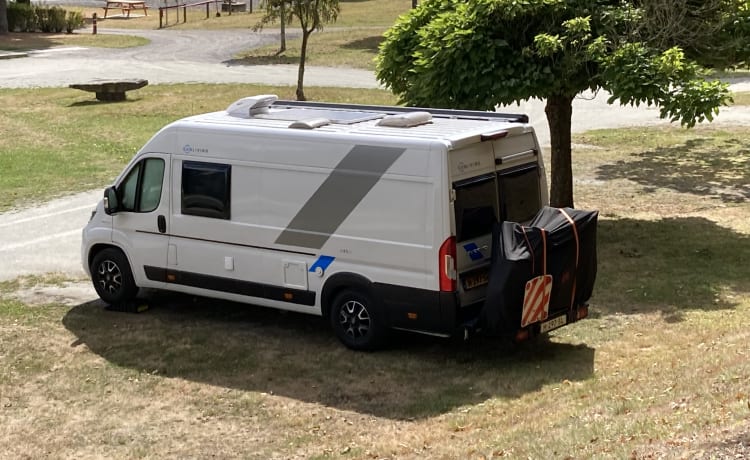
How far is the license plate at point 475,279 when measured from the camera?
1112 centimetres

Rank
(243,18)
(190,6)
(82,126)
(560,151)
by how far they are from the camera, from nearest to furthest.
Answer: (560,151) → (82,126) → (243,18) → (190,6)

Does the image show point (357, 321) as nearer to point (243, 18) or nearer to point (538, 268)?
point (538, 268)

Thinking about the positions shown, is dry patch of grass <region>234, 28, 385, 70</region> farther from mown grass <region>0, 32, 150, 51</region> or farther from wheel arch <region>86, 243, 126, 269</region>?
wheel arch <region>86, 243, 126, 269</region>

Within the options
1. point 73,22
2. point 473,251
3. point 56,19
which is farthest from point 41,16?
point 473,251

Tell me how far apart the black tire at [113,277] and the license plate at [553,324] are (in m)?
4.94

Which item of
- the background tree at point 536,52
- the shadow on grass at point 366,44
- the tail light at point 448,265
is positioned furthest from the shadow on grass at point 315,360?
the shadow on grass at point 366,44

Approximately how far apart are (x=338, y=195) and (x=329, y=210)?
20cm

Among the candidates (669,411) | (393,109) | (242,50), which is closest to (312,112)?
(393,109)

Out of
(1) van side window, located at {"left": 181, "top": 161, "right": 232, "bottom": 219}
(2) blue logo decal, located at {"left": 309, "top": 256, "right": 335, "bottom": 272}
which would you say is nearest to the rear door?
(2) blue logo decal, located at {"left": 309, "top": 256, "right": 335, "bottom": 272}

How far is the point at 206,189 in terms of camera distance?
12.6 m

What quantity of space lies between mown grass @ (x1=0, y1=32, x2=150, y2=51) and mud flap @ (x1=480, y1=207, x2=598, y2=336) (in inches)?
1518

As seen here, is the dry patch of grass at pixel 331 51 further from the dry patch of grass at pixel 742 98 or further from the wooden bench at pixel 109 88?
the dry patch of grass at pixel 742 98

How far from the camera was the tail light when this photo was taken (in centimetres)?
1084

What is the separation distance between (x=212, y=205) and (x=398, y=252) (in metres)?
2.47
